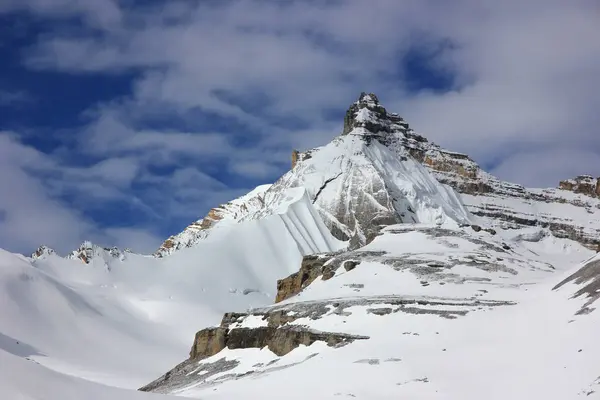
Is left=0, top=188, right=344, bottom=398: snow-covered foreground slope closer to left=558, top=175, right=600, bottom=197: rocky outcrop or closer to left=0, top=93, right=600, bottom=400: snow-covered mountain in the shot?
left=0, top=93, right=600, bottom=400: snow-covered mountain

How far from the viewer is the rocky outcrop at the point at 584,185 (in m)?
189

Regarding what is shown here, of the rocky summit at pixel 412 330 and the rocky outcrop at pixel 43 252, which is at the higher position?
the rocky outcrop at pixel 43 252

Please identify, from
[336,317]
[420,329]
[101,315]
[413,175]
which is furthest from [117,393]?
[413,175]

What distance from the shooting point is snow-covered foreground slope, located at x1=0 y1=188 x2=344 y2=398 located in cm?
9531

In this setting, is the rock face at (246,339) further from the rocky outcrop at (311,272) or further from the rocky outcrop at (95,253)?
the rocky outcrop at (95,253)

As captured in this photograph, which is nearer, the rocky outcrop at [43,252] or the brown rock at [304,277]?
the brown rock at [304,277]

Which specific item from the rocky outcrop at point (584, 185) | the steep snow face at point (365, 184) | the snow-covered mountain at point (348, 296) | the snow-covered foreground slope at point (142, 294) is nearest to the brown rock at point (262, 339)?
the snow-covered mountain at point (348, 296)

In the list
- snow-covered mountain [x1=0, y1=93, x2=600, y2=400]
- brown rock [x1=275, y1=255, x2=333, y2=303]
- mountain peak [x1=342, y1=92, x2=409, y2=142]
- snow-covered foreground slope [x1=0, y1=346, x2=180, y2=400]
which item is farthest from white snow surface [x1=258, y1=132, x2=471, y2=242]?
snow-covered foreground slope [x1=0, y1=346, x2=180, y2=400]

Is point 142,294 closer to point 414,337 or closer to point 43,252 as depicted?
point 43,252

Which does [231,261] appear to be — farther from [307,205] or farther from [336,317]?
[336,317]

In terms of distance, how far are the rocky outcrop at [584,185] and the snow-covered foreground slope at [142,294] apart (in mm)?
91013

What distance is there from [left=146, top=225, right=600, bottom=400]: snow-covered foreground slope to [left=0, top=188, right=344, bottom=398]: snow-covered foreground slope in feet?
122

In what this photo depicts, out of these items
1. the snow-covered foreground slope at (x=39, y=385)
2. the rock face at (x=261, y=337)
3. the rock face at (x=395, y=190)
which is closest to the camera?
the snow-covered foreground slope at (x=39, y=385)

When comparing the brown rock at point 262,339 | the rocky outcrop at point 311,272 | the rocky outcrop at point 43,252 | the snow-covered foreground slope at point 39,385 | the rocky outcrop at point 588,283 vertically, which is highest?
the rocky outcrop at point 43,252
